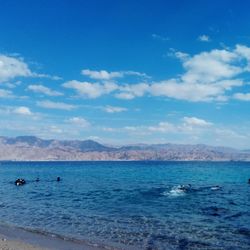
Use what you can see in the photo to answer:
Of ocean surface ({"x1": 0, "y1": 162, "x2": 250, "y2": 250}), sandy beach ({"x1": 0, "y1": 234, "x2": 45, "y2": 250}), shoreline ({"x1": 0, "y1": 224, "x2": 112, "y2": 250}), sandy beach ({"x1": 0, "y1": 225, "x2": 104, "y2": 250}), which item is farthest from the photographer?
ocean surface ({"x1": 0, "y1": 162, "x2": 250, "y2": 250})

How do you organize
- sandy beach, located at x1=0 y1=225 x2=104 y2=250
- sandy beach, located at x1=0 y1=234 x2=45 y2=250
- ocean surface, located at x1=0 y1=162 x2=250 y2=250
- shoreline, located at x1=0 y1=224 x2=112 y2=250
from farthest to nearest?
ocean surface, located at x1=0 y1=162 x2=250 y2=250 < shoreline, located at x1=0 y1=224 x2=112 y2=250 < sandy beach, located at x1=0 y1=225 x2=104 y2=250 < sandy beach, located at x1=0 y1=234 x2=45 y2=250

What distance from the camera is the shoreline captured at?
76.4ft

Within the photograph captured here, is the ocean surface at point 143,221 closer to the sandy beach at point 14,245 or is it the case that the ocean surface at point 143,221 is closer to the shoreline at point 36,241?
the shoreline at point 36,241

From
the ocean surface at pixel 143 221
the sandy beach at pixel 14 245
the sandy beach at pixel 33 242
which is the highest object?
the sandy beach at pixel 14 245

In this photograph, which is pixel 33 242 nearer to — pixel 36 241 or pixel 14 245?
pixel 36 241

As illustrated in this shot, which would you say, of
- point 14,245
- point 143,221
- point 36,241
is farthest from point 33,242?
point 143,221

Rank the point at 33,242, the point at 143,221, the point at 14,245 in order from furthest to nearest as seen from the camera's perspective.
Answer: the point at 143,221
the point at 33,242
the point at 14,245

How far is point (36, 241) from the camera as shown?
25844 millimetres

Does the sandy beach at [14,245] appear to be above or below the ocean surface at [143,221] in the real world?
above

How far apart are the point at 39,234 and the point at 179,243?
9.98 metres

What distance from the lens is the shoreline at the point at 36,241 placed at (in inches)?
917

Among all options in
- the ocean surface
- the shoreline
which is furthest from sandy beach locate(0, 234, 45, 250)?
the ocean surface

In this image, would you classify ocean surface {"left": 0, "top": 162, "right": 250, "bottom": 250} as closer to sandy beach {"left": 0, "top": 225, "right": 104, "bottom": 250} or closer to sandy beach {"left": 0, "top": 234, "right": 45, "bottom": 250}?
sandy beach {"left": 0, "top": 225, "right": 104, "bottom": 250}

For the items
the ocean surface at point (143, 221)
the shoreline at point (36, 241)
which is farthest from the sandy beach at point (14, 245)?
the ocean surface at point (143, 221)
